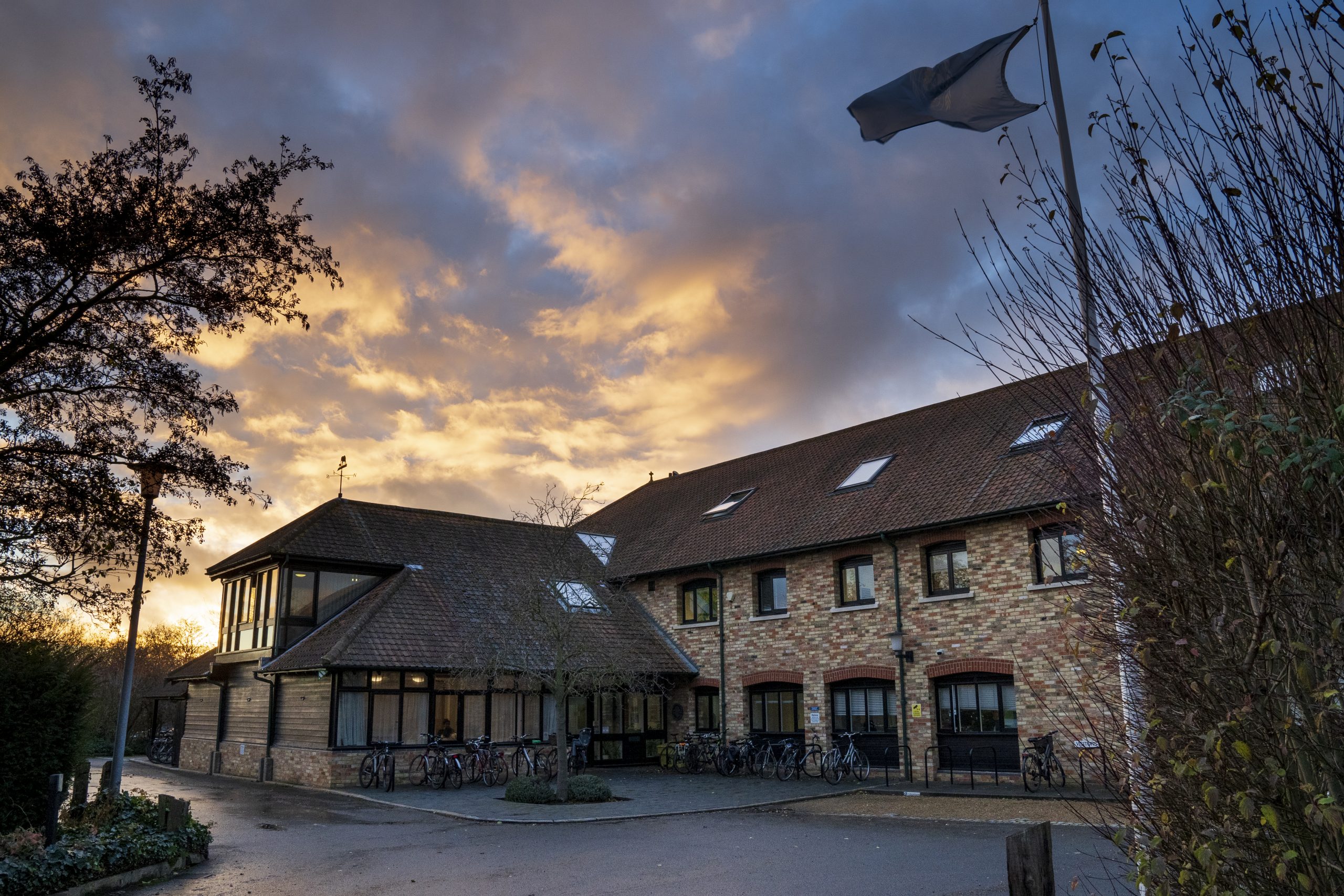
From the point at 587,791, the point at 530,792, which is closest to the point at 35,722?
the point at 530,792

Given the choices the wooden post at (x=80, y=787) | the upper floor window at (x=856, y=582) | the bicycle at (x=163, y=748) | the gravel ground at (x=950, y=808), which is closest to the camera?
the wooden post at (x=80, y=787)

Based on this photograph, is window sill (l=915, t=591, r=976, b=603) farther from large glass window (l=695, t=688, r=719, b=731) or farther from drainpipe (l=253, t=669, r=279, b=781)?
drainpipe (l=253, t=669, r=279, b=781)

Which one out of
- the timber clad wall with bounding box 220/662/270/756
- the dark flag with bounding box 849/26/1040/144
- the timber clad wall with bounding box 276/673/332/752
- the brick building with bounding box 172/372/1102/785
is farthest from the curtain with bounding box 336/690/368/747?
the dark flag with bounding box 849/26/1040/144

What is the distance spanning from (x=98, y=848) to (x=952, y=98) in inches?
419

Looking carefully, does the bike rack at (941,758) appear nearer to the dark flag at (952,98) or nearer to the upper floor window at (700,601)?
the upper floor window at (700,601)

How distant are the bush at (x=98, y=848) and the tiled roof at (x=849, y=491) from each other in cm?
1297

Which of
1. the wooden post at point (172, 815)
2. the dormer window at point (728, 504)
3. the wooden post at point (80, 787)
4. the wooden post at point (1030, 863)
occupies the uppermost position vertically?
the dormer window at point (728, 504)

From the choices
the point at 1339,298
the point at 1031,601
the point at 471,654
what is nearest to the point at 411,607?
the point at 471,654

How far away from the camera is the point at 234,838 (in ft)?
43.5

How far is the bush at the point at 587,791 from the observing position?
17484 mm

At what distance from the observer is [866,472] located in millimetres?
24031

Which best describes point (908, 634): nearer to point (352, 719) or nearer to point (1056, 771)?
point (1056, 771)

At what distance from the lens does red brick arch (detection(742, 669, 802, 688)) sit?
2238 centimetres

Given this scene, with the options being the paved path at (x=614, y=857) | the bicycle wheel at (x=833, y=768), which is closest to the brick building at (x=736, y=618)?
the bicycle wheel at (x=833, y=768)
